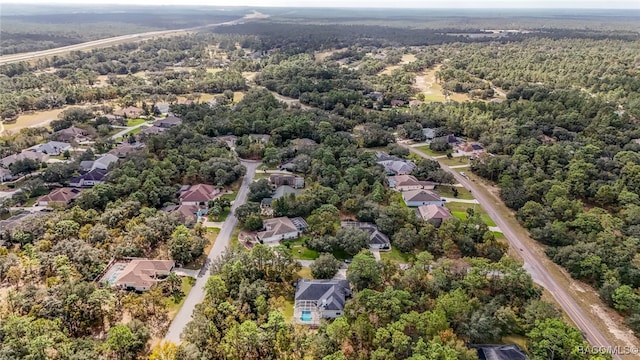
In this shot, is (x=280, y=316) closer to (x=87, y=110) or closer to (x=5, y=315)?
(x=5, y=315)

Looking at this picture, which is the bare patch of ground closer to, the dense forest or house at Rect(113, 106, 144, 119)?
the dense forest

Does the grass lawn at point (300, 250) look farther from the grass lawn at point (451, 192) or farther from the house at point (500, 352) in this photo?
the grass lawn at point (451, 192)

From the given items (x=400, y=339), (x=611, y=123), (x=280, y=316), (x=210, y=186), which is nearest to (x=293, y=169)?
(x=210, y=186)

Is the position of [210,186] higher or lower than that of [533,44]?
lower

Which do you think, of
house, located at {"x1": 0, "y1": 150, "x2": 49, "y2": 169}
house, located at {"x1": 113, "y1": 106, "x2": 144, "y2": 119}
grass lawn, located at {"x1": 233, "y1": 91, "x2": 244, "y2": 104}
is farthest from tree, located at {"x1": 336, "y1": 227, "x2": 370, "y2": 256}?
grass lawn, located at {"x1": 233, "y1": 91, "x2": 244, "y2": 104}

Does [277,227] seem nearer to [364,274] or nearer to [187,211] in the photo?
[187,211]

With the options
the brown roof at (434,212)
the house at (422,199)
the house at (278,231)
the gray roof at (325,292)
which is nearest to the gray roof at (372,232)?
the house at (278,231)
